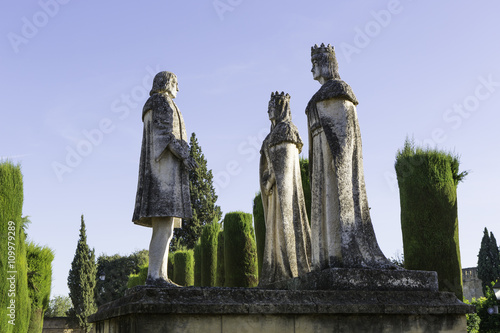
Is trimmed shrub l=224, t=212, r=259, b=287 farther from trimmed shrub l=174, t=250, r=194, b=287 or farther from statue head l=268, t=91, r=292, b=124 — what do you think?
statue head l=268, t=91, r=292, b=124

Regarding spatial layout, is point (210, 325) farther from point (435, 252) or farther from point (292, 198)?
point (435, 252)

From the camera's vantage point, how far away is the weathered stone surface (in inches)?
240

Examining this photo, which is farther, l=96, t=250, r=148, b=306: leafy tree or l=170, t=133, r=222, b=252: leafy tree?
l=96, t=250, r=148, b=306: leafy tree

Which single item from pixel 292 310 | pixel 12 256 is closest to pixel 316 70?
pixel 292 310

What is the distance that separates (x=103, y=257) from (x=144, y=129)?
52520mm

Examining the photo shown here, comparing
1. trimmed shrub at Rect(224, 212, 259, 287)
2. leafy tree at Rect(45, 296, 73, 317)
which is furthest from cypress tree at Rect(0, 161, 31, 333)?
leafy tree at Rect(45, 296, 73, 317)

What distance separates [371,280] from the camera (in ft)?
20.3

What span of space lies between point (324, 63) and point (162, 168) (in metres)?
2.81

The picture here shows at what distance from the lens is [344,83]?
727 cm

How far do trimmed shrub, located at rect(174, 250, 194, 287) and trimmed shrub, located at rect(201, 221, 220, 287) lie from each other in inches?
86.3

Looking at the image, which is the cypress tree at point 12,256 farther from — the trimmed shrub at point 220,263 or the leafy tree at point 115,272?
the leafy tree at point 115,272

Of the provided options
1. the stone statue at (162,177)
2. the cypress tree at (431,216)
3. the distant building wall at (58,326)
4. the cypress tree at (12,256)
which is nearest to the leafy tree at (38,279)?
the cypress tree at (12,256)

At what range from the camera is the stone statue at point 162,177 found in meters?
7.21

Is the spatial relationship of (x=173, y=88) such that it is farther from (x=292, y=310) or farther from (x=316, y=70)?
(x=292, y=310)
